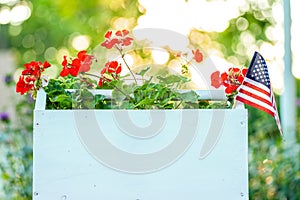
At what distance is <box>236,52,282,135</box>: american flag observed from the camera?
1.38 m

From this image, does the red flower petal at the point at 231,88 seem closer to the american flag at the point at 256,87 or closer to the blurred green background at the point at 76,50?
the american flag at the point at 256,87

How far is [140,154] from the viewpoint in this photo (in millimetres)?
1354

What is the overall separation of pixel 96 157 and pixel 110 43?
14.3 inches

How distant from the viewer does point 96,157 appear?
4.39 ft

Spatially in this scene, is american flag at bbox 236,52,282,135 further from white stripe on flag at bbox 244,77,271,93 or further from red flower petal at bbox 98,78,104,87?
red flower petal at bbox 98,78,104,87

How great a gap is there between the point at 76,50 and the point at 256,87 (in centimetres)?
423

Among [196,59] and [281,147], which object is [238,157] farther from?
[281,147]

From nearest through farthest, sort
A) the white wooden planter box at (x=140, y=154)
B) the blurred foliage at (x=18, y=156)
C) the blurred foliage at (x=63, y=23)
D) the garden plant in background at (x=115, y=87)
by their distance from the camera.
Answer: the white wooden planter box at (x=140, y=154) < the garden plant in background at (x=115, y=87) < the blurred foliage at (x=18, y=156) < the blurred foliage at (x=63, y=23)

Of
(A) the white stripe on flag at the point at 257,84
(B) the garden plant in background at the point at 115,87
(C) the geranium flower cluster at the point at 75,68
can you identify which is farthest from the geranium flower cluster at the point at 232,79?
(C) the geranium flower cluster at the point at 75,68

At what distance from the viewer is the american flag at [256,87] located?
1.38m

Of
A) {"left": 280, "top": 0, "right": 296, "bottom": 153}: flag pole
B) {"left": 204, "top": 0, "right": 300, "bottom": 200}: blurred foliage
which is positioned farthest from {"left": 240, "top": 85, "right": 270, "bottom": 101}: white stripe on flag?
{"left": 280, "top": 0, "right": 296, "bottom": 153}: flag pole

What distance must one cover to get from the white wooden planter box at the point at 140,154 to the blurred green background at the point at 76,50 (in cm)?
90

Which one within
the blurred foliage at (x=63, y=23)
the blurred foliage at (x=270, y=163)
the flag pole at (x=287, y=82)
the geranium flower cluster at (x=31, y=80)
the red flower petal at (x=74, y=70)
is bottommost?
the blurred foliage at (x=270, y=163)

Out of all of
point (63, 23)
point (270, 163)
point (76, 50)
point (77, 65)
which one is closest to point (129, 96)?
point (77, 65)
